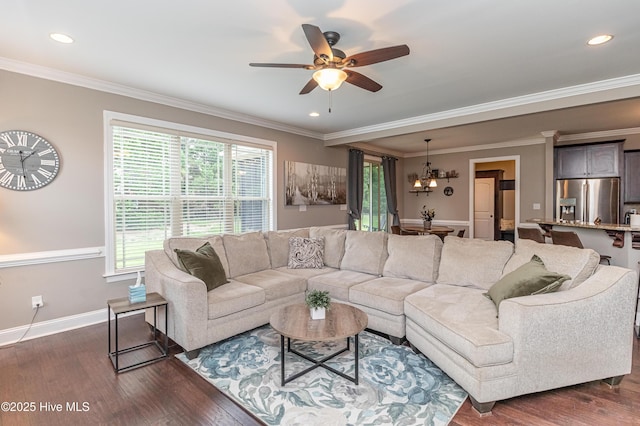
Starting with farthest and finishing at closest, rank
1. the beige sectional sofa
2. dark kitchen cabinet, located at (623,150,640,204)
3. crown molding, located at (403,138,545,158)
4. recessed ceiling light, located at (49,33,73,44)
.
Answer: crown molding, located at (403,138,545,158) → dark kitchen cabinet, located at (623,150,640,204) → recessed ceiling light, located at (49,33,73,44) → the beige sectional sofa

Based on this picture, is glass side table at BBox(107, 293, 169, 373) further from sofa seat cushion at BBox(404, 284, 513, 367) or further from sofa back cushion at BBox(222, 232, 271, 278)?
sofa seat cushion at BBox(404, 284, 513, 367)

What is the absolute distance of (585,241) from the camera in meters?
4.12

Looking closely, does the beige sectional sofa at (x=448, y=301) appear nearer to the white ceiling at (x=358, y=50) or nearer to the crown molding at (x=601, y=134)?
the white ceiling at (x=358, y=50)

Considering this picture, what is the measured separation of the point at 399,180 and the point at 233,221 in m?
5.21

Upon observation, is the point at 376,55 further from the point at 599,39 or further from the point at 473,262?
the point at 473,262

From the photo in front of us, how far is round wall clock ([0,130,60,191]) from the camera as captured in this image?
3.01 m

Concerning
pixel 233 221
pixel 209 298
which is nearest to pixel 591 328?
pixel 209 298

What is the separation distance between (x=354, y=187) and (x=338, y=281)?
3.61m

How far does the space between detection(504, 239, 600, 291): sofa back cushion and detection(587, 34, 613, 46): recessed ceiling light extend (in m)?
1.74

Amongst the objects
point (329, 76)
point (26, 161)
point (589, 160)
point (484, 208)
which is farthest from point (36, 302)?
point (484, 208)

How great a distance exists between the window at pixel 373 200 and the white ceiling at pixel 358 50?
10.2ft

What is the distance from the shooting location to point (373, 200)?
787 cm

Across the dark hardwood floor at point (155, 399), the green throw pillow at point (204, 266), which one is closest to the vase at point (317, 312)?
the dark hardwood floor at point (155, 399)

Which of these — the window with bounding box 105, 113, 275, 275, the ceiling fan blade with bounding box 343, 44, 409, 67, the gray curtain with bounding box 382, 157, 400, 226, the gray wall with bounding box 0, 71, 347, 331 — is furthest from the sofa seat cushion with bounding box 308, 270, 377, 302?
the gray curtain with bounding box 382, 157, 400, 226
